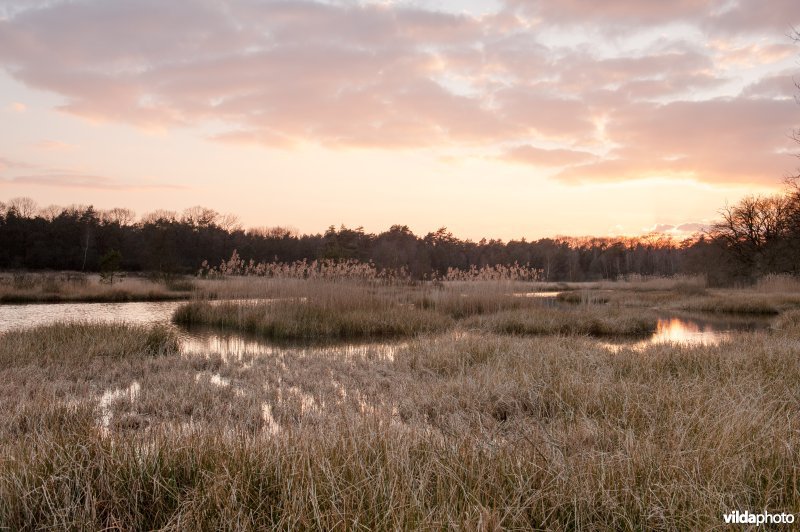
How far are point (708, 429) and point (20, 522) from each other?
372 centimetres

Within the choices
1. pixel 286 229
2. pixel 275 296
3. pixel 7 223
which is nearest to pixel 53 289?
pixel 275 296

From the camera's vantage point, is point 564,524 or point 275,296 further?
point 275,296

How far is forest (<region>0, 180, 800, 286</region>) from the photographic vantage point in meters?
30.9

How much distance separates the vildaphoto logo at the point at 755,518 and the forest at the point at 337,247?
14282 millimetres

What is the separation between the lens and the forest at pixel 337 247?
30.9 metres

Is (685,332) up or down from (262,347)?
up

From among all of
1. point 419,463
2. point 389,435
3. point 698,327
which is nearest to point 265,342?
point 389,435

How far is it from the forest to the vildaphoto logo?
46.9ft

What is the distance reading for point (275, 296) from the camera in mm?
13977

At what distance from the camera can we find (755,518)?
1.87m

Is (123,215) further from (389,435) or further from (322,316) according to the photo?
(389,435)

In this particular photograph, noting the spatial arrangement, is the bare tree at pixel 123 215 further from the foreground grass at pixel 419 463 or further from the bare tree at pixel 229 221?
the foreground grass at pixel 419 463

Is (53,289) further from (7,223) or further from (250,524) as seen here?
(7,223)

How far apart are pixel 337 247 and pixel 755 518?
36849 millimetres
